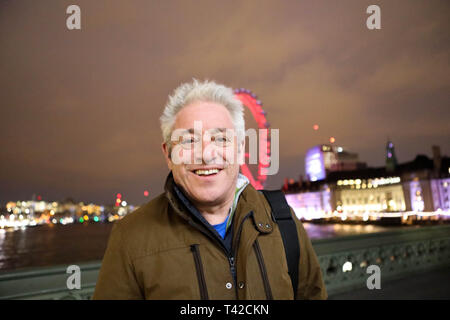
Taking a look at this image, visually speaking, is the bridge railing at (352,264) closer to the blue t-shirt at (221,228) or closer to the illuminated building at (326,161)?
the blue t-shirt at (221,228)

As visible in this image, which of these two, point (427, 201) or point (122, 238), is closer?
point (122, 238)

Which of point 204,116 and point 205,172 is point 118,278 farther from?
point 204,116

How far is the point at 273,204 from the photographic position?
245 centimetres

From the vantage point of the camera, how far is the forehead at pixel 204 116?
7.25 feet

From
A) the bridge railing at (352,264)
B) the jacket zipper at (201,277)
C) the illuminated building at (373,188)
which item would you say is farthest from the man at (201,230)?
the illuminated building at (373,188)

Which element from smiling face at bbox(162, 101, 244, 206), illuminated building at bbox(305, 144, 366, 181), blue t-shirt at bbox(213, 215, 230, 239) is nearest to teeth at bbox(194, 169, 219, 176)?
smiling face at bbox(162, 101, 244, 206)

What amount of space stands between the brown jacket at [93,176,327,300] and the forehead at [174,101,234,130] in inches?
18.0

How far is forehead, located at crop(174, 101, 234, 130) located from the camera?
2.21m

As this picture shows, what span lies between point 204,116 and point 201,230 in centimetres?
75

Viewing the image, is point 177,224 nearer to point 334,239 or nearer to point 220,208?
point 220,208

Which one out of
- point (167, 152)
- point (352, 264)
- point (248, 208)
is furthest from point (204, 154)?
point (352, 264)

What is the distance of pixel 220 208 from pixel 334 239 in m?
4.94

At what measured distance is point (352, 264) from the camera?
678 cm
